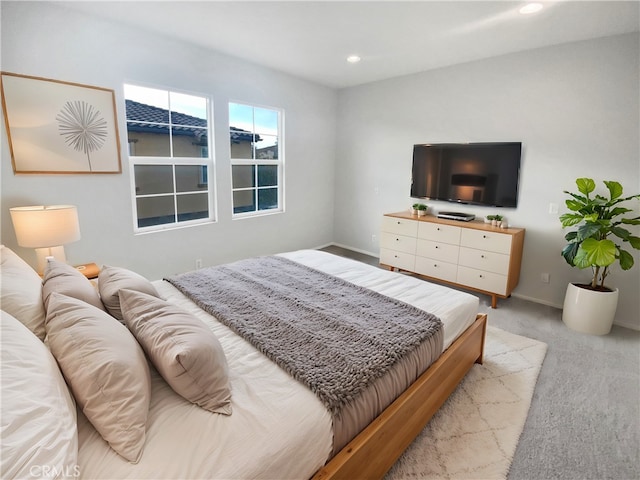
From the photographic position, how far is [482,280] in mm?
3461

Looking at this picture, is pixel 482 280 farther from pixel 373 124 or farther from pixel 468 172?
pixel 373 124

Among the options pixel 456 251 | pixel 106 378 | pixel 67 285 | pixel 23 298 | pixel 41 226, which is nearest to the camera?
pixel 106 378

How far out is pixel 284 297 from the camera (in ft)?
6.75

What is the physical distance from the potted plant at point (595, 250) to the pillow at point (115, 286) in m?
3.15

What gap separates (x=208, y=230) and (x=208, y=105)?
4.58 feet

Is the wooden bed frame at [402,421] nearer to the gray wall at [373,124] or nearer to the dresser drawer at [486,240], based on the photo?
the dresser drawer at [486,240]

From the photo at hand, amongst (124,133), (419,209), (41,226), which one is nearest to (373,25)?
(419,209)

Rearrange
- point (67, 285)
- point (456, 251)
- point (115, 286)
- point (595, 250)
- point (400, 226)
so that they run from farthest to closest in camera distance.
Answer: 1. point (400, 226)
2. point (456, 251)
3. point (595, 250)
4. point (115, 286)
5. point (67, 285)

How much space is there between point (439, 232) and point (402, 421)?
2.57m

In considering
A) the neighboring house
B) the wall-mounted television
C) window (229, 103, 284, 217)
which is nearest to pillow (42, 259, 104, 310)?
the neighboring house

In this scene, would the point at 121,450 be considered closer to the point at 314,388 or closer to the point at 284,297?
the point at 314,388

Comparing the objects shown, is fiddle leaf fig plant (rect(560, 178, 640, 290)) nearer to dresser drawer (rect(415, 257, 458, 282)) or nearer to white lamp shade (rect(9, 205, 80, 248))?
dresser drawer (rect(415, 257, 458, 282))

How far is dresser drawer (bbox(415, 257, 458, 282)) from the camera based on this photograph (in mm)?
3695

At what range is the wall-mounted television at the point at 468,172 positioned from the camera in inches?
139
